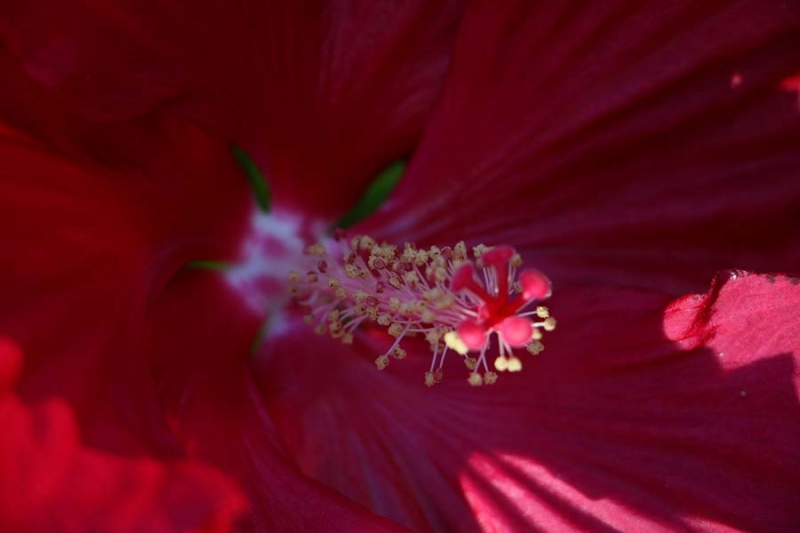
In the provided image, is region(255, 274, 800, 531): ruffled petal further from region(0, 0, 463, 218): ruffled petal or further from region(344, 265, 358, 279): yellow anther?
region(0, 0, 463, 218): ruffled petal

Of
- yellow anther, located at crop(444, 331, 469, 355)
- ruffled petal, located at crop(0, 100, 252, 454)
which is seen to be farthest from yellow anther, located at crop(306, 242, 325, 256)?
yellow anther, located at crop(444, 331, 469, 355)

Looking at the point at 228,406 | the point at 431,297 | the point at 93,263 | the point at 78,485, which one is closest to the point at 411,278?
the point at 431,297

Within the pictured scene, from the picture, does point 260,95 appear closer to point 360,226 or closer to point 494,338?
point 360,226

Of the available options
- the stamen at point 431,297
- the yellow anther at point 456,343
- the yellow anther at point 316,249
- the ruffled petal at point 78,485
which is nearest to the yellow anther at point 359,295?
the stamen at point 431,297

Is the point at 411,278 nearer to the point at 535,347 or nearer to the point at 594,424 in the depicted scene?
the point at 535,347

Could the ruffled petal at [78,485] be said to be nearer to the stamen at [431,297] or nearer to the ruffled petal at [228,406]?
the ruffled petal at [228,406]

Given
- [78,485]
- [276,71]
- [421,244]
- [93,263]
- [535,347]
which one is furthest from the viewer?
[421,244]
